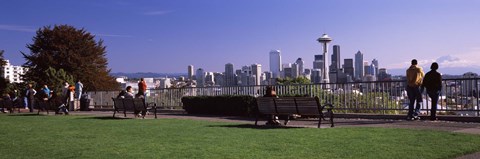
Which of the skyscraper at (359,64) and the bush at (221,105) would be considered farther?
the skyscraper at (359,64)

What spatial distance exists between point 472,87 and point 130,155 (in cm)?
985

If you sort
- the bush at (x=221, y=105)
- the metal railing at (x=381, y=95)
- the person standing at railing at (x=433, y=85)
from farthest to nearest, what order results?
the bush at (x=221, y=105) < the metal railing at (x=381, y=95) < the person standing at railing at (x=433, y=85)

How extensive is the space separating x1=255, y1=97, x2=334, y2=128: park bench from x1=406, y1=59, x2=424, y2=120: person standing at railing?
100 inches

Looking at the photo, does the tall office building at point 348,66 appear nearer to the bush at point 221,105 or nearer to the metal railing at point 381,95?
the metal railing at point 381,95

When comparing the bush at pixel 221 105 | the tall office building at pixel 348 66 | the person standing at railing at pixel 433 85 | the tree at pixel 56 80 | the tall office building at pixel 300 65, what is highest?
the tall office building at pixel 300 65

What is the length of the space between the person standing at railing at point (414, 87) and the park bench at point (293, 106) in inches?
100

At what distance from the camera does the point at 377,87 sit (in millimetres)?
16812

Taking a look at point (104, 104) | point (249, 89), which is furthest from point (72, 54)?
point (249, 89)

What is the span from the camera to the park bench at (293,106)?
13188 millimetres

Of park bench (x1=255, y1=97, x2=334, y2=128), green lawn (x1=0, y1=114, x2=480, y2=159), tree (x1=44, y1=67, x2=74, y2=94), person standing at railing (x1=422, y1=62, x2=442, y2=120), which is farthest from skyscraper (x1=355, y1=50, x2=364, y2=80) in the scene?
green lawn (x1=0, y1=114, x2=480, y2=159)

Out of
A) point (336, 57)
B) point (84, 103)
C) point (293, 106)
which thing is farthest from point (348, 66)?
point (293, 106)

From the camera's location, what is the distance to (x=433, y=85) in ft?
47.8

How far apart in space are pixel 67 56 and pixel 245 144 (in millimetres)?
45150

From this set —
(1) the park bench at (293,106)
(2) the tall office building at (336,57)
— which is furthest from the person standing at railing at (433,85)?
(2) the tall office building at (336,57)
